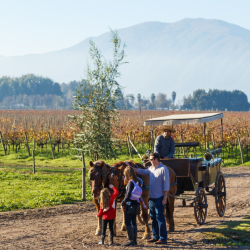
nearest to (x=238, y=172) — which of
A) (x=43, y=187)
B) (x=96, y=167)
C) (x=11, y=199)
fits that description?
(x=43, y=187)

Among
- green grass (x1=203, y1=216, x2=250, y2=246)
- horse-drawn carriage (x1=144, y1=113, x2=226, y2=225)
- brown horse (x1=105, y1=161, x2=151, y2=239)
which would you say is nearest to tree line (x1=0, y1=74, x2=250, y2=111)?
horse-drawn carriage (x1=144, y1=113, x2=226, y2=225)

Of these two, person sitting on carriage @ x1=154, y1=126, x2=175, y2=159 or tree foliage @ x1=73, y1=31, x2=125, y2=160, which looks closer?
person sitting on carriage @ x1=154, y1=126, x2=175, y2=159

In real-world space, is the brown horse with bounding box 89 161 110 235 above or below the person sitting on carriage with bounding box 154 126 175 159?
below

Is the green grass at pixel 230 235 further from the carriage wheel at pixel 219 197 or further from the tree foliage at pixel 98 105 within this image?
the tree foliage at pixel 98 105

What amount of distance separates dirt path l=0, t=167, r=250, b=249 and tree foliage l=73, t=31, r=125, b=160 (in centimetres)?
298

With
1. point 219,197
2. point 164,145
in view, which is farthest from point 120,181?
point 219,197

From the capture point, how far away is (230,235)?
756 centimetres

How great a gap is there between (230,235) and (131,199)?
8.26 feet

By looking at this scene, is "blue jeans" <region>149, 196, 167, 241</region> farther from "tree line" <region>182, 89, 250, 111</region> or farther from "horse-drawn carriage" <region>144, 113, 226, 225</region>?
"tree line" <region>182, 89, 250, 111</region>

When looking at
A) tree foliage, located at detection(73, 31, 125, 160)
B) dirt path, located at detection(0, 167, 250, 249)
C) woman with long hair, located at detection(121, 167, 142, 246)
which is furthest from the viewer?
tree foliage, located at detection(73, 31, 125, 160)

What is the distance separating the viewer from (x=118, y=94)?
572 inches

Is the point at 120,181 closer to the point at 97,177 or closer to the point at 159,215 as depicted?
the point at 97,177

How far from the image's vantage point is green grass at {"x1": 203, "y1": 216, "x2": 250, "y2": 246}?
23.7 feet

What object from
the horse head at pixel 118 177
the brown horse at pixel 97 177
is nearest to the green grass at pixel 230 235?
the horse head at pixel 118 177
